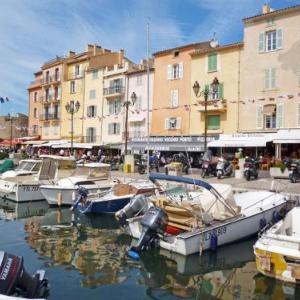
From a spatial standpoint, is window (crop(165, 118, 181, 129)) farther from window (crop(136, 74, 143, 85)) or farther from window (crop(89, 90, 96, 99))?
window (crop(89, 90, 96, 99))

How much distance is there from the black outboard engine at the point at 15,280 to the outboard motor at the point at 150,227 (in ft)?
14.2

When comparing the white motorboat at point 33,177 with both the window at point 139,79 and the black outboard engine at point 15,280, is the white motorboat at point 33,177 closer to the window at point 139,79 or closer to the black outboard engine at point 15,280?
the black outboard engine at point 15,280

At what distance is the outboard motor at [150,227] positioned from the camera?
11273 mm

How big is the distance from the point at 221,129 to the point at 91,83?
18854 millimetres

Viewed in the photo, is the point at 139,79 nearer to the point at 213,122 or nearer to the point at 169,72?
the point at 169,72

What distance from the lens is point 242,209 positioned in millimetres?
14289

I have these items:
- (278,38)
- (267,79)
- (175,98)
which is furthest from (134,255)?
(175,98)

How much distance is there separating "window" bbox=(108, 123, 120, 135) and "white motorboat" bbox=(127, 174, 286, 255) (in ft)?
94.0

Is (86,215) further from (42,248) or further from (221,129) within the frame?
(221,129)

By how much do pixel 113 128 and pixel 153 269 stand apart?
32580 millimetres

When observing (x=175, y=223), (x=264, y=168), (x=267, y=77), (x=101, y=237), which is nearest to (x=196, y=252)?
(x=175, y=223)

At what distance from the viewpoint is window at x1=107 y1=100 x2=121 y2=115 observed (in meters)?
42.5

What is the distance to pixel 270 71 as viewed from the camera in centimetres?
3019

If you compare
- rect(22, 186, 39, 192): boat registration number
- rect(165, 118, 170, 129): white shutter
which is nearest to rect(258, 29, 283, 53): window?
rect(165, 118, 170, 129): white shutter
